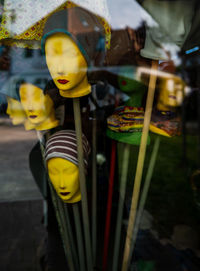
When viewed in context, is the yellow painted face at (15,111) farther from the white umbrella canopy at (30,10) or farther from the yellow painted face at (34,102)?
the white umbrella canopy at (30,10)

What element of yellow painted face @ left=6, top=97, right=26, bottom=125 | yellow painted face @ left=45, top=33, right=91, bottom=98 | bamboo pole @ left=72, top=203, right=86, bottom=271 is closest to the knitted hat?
yellow painted face @ left=45, top=33, right=91, bottom=98

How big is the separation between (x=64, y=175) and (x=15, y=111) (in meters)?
0.34

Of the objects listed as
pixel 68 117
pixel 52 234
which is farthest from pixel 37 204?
pixel 68 117

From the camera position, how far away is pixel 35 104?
927 millimetres

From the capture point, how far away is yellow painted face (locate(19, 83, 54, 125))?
0.93m

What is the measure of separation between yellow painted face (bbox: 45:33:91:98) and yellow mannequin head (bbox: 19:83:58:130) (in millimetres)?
165

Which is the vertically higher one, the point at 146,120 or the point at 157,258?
the point at 146,120

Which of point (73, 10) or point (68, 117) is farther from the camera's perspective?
point (68, 117)

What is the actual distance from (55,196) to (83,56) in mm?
585

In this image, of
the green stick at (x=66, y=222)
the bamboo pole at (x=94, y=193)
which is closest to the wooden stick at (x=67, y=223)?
the green stick at (x=66, y=222)

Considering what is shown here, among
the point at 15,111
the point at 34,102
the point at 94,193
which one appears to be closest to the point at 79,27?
the point at 34,102

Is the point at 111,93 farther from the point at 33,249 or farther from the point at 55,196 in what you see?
the point at 33,249

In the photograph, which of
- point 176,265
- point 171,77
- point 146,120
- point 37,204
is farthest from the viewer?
point 37,204

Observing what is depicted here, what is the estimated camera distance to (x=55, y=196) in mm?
1042
